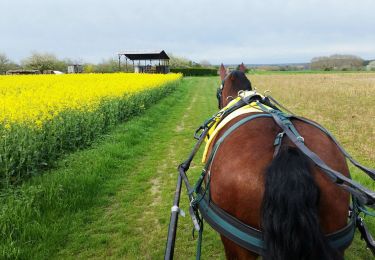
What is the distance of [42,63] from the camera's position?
57.2 m

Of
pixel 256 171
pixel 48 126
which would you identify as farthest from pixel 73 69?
pixel 256 171

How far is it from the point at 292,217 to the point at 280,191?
140 mm

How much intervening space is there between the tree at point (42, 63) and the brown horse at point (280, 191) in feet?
191

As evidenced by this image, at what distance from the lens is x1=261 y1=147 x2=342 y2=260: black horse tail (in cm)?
183

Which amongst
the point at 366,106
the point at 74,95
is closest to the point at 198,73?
the point at 366,106

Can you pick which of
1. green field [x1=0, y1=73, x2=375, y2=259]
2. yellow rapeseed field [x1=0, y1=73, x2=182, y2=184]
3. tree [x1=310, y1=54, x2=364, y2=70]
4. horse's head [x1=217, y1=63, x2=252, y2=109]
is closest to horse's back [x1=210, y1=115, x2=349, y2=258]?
horse's head [x1=217, y1=63, x2=252, y2=109]

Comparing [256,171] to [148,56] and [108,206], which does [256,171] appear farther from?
[148,56]

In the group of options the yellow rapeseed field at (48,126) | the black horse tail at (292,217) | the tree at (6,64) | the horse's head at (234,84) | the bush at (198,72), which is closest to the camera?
the black horse tail at (292,217)

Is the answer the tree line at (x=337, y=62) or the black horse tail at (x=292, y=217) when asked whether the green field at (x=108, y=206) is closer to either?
the black horse tail at (x=292, y=217)

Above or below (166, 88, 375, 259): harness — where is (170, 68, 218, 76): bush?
above

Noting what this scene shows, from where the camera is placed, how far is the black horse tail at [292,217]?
183 centimetres

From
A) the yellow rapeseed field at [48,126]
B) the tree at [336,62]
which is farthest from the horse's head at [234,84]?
the tree at [336,62]

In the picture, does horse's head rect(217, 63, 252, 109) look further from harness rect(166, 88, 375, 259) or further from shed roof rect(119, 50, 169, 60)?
shed roof rect(119, 50, 169, 60)

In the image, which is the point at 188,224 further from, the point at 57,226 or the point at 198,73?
the point at 198,73
